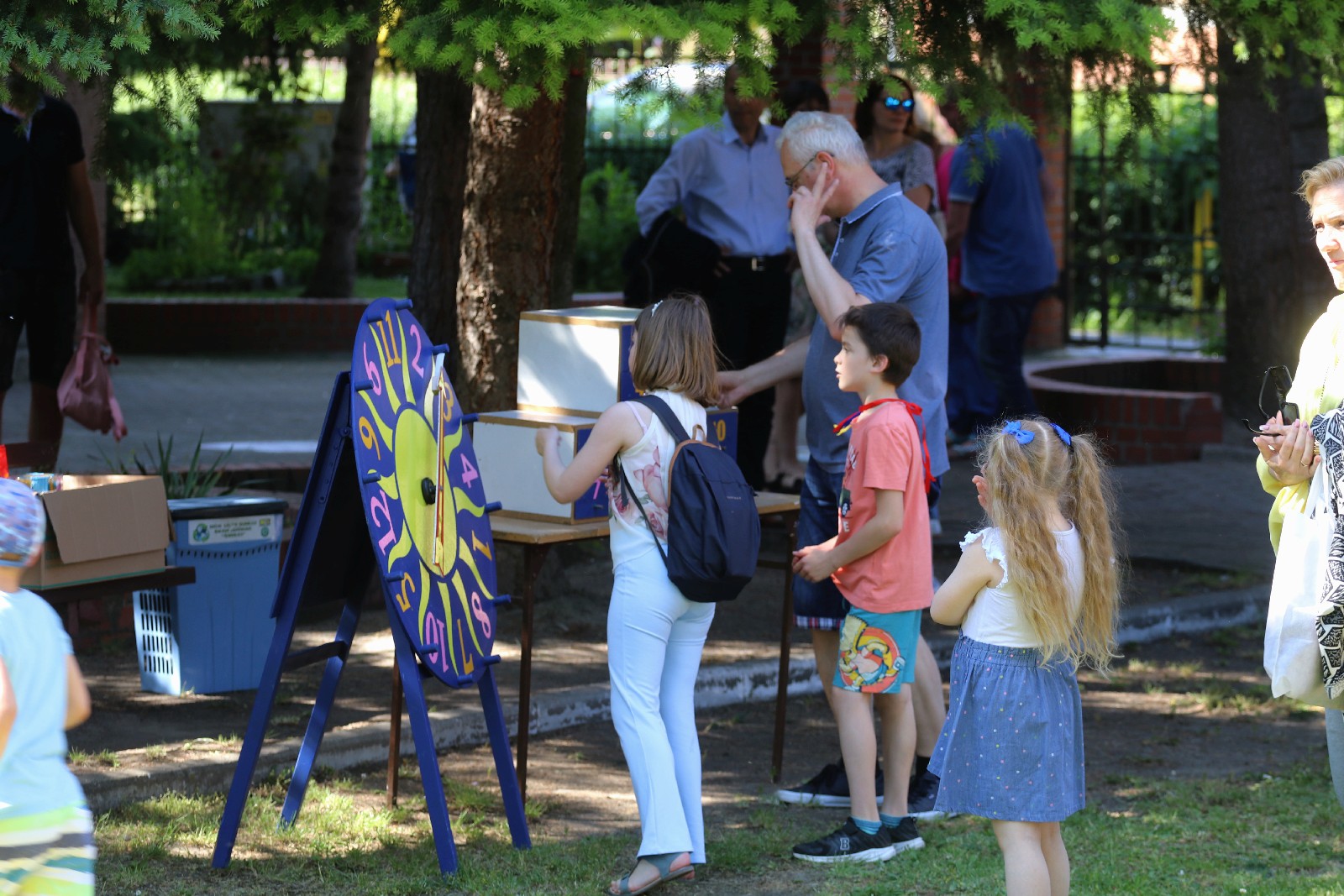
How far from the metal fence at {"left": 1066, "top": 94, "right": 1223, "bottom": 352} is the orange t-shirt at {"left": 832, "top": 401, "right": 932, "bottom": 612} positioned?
398 inches

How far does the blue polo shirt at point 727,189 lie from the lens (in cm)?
809

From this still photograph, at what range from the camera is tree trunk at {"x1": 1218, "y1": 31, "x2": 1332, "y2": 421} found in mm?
10180

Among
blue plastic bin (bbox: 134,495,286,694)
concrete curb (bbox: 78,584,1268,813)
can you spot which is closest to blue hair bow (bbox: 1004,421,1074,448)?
concrete curb (bbox: 78,584,1268,813)

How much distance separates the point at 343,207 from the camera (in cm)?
1578

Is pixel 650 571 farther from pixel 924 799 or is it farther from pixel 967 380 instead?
pixel 967 380

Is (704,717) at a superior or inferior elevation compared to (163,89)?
inferior

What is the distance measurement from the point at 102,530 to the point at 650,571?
169cm

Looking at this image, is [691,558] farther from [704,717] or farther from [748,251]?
[748,251]

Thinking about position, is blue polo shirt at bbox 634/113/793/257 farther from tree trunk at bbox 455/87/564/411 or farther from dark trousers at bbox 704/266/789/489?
tree trunk at bbox 455/87/564/411

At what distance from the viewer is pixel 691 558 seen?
4.15m

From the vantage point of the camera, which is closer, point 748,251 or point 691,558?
point 691,558

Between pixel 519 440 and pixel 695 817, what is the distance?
1249 mm

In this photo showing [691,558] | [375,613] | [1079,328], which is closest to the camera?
[691,558]

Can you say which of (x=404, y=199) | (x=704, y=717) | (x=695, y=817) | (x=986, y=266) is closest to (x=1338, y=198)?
(x=695, y=817)
